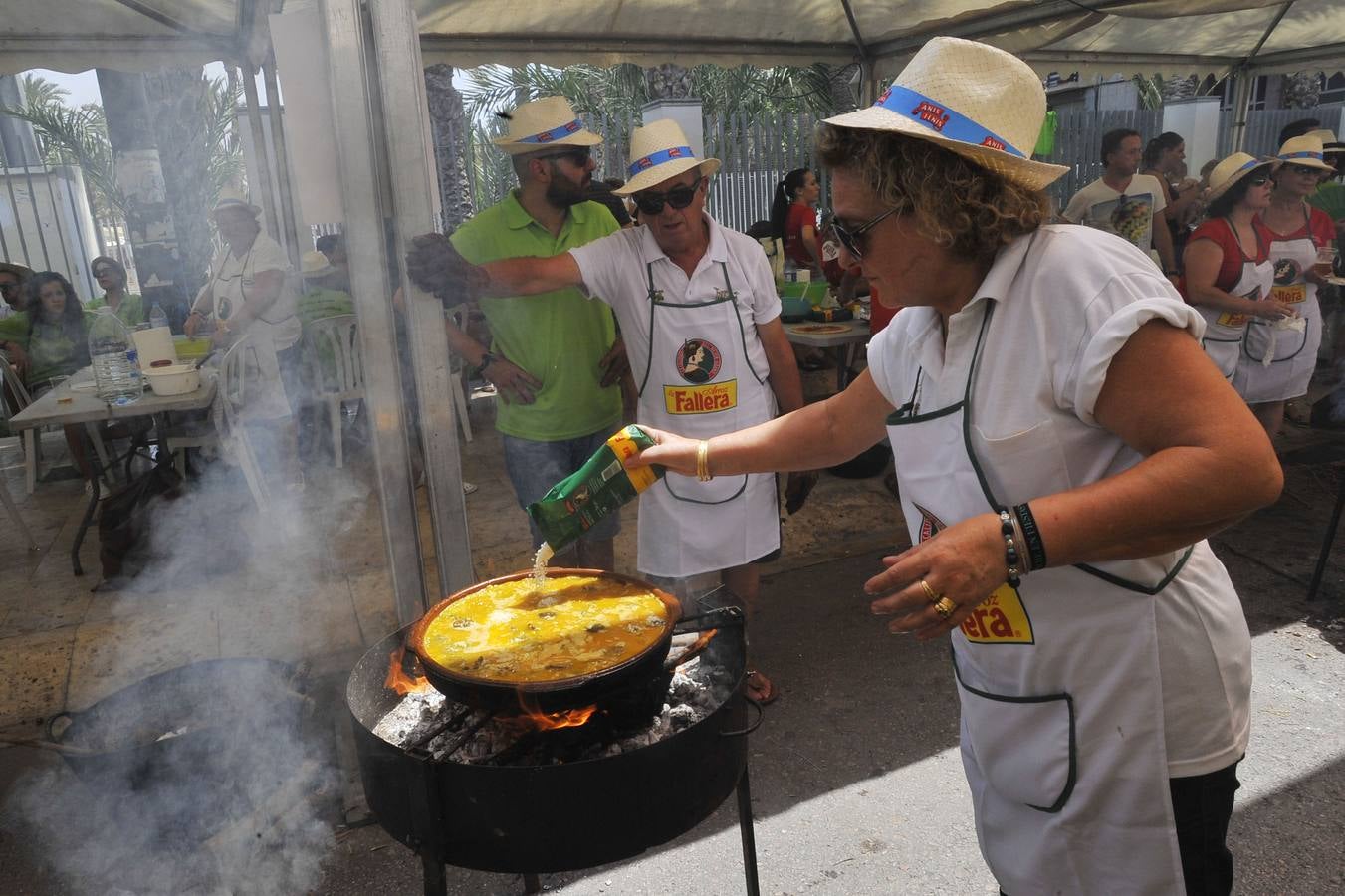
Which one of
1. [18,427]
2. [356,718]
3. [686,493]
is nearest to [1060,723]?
[356,718]

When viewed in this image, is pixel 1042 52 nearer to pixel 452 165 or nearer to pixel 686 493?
pixel 686 493

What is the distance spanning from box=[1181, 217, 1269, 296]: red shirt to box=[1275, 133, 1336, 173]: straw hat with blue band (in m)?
0.42

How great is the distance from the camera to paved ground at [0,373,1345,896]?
291cm

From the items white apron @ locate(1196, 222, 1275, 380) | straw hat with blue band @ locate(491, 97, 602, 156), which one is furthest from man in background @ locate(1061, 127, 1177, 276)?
straw hat with blue band @ locate(491, 97, 602, 156)

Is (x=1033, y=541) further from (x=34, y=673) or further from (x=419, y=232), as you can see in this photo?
(x=34, y=673)

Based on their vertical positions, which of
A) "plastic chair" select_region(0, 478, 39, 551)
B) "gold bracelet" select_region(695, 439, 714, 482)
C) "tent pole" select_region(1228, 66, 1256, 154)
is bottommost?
"plastic chair" select_region(0, 478, 39, 551)

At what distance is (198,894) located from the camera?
2770 millimetres

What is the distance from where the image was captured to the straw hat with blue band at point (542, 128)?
3.54 metres

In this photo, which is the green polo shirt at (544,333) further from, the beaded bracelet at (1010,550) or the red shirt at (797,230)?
the red shirt at (797,230)

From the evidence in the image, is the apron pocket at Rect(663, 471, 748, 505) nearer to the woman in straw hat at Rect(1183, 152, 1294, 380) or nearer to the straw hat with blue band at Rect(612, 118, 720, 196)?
the straw hat with blue band at Rect(612, 118, 720, 196)

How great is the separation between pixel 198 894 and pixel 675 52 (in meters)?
5.87

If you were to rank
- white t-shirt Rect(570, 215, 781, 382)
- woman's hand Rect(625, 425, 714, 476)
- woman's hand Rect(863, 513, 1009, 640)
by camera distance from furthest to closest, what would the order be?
white t-shirt Rect(570, 215, 781, 382)
woman's hand Rect(625, 425, 714, 476)
woman's hand Rect(863, 513, 1009, 640)

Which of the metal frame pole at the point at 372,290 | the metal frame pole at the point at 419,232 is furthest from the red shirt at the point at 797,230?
the metal frame pole at the point at 372,290

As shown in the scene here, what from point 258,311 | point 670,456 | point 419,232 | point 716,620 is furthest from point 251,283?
point 716,620
